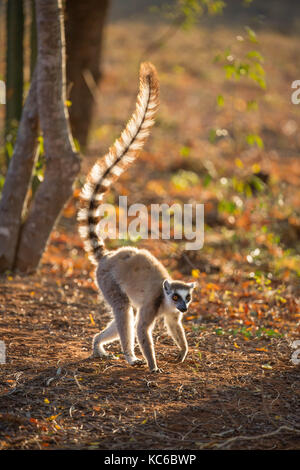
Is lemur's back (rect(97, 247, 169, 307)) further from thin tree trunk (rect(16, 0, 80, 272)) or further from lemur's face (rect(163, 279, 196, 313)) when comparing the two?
thin tree trunk (rect(16, 0, 80, 272))

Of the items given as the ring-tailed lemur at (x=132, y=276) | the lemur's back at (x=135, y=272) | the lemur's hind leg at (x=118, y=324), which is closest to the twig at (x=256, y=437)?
the ring-tailed lemur at (x=132, y=276)

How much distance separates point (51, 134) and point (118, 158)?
67.9 inches

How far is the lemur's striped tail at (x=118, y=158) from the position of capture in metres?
5.39

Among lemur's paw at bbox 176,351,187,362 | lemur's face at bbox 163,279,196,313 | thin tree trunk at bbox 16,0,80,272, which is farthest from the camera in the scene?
thin tree trunk at bbox 16,0,80,272

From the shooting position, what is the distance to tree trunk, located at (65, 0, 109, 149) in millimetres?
11344

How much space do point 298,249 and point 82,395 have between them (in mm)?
6406

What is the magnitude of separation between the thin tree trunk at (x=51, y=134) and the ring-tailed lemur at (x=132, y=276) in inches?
61.2

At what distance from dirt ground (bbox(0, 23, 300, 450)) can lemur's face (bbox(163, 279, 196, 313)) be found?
590 millimetres

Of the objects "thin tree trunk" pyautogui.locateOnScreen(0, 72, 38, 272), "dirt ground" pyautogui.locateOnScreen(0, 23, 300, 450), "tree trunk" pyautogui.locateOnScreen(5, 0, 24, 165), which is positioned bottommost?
"dirt ground" pyautogui.locateOnScreen(0, 23, 300, 450)

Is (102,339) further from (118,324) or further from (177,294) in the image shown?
(177,294)

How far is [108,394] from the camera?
4.57 m

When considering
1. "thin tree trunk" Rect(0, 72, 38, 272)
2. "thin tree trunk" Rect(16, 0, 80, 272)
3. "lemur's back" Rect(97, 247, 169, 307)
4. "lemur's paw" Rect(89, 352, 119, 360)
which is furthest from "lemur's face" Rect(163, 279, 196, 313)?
"thin tree trunk" Rect(0, 72, 38, 272)

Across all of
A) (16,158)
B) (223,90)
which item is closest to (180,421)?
(16,158)
